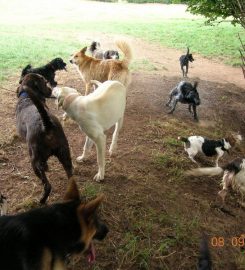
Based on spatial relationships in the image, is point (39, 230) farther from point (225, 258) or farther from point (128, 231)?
point (225, 258)

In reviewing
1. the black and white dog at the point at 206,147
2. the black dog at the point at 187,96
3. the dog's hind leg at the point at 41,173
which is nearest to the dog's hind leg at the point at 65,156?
the dog's hind leg at the point at 41,173

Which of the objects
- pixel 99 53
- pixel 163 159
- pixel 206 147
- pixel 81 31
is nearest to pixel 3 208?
pixel 163 159

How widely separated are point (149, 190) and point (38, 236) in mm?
2774

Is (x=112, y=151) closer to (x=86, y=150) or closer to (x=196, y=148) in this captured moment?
(x=86, y=150)

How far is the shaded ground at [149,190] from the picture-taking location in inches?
155

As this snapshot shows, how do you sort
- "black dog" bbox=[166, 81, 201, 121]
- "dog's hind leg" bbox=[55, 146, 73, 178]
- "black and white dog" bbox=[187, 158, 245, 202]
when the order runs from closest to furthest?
"dog's hind leg" bbox=[55, 146, 73, 178] < "black and white dog" bbox=[187, 158, 245, 202] < "black dog" bbox=[166, 81, 201, 121]

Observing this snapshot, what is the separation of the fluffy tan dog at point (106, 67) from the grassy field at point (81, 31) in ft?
7.03

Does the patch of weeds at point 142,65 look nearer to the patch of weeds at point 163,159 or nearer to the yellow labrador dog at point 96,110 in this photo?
the patch of weeds at point 163,159

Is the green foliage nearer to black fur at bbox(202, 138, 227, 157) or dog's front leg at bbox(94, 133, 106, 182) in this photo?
black fur at bbox(202, 138, 227, 157)

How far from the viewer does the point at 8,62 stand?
10578mm

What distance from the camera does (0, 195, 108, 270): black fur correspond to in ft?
7.73

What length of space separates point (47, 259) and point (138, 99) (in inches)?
266

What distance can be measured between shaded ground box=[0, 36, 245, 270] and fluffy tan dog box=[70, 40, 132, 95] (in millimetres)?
766

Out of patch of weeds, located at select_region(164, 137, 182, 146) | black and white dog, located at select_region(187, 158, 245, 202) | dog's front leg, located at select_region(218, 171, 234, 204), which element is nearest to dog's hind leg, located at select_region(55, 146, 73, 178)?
black and white dog, located at select_region(187, 158, 245, 202)
